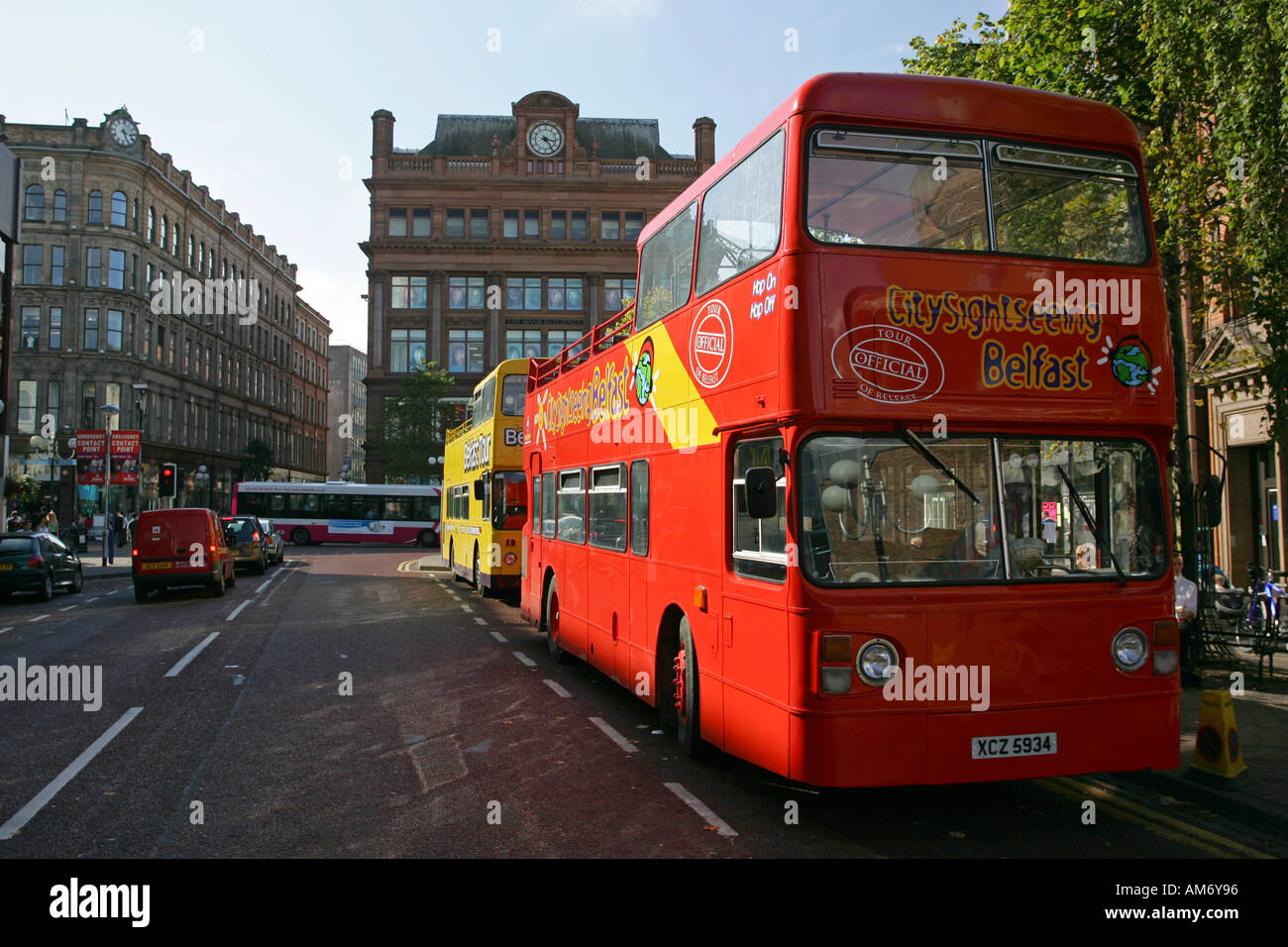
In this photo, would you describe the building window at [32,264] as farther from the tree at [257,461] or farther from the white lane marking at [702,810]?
the white lane marking at [702,810]

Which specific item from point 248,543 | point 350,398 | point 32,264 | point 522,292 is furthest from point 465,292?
point 350,398

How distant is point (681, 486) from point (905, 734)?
2917mm

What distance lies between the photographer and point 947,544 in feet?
18.6

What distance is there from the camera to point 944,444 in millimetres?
5695

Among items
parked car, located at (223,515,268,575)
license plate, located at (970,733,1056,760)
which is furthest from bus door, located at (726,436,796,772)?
parked car, located at (223,515,268,575)

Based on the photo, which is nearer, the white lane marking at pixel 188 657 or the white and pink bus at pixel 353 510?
the white lane marking at pixel 188 657

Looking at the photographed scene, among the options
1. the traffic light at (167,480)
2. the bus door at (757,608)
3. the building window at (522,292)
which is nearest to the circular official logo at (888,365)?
the bus door at (757,608)

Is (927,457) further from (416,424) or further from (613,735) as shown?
(416,424)

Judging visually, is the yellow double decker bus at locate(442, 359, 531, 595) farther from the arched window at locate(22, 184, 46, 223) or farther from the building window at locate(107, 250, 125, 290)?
the arched window at locate(22, 184, 46, 223)

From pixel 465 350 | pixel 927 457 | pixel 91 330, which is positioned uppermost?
pixel 465 350

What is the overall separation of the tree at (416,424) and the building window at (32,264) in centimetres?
2162

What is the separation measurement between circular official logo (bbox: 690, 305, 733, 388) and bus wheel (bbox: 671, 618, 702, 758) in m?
1.96

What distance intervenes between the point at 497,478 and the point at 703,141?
188 ft

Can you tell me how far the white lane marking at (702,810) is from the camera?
19.2 ft
